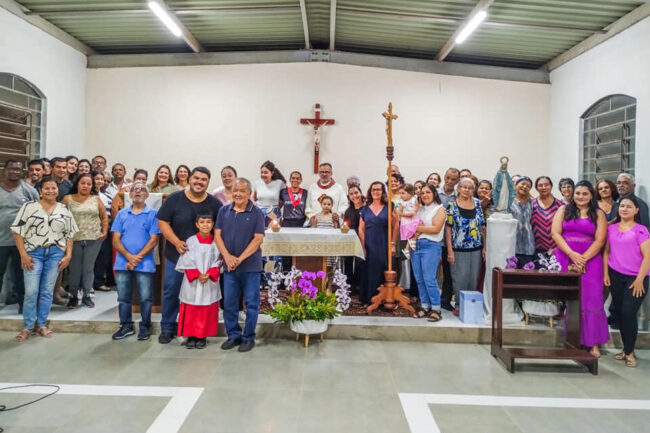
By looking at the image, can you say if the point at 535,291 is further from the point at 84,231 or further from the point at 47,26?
the point at 47,26

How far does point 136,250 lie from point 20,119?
12.9 feet

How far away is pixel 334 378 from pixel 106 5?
19.8ft

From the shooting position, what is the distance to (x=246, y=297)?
3805 millimetres

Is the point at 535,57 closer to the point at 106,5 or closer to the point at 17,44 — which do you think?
the point at 106,5

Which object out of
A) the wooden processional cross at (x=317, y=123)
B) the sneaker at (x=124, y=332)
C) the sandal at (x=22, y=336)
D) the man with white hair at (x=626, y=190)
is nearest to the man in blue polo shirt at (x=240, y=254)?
the sneaker at (x=124, y=332)

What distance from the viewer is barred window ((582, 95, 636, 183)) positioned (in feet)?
18.6

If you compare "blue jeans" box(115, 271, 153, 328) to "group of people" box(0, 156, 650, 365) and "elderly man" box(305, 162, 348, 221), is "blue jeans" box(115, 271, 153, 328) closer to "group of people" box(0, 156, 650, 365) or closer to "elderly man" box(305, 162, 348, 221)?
"group of people" box(0, 156, 650, 365)

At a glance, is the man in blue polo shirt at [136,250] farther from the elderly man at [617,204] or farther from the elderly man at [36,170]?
the elderly man at [617,204]

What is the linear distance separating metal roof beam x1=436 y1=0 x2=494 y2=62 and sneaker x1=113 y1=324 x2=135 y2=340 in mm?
5655

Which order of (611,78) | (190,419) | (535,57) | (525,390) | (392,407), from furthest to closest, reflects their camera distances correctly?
(535,57), (611,78), (525,390), (392,407), (190,419)

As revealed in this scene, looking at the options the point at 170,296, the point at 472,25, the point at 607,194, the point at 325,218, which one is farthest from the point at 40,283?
the point at 472,25

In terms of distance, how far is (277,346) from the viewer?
12.8 ft

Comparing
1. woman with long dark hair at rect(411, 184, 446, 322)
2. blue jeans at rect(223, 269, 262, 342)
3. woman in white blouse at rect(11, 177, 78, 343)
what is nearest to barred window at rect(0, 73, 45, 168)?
woman in white blouse at rect(11, 177, 78, 343)

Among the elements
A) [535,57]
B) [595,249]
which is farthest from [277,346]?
[535,57]
